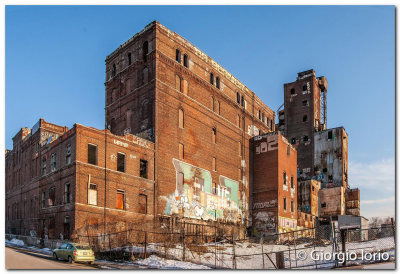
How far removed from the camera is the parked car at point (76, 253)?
21.3 metres

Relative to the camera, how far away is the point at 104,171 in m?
32.3

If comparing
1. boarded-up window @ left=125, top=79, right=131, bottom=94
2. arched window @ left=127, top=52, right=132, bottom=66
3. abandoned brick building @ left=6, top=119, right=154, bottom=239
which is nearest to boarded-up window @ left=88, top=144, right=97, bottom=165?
abandoned brick building @ left=6, top=119, right=154, bottom=239

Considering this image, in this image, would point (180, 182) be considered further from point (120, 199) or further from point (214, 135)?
point (214, 135)

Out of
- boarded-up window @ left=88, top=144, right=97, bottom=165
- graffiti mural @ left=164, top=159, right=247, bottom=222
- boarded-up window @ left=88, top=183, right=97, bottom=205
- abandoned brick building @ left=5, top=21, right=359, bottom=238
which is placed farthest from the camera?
graffiti mural @ left=164, top=159, right=247, bottom=222

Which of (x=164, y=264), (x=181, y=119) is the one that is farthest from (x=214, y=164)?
(x=164, y=264)

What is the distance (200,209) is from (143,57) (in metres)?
15.7

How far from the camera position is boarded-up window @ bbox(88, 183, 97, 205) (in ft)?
102

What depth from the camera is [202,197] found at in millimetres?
41188

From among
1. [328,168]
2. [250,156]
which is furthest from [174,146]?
[328,168]

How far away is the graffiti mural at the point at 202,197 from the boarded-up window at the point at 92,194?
7428 mm

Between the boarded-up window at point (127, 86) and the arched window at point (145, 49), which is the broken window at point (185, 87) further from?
the boarded-up window at point (127, 86)

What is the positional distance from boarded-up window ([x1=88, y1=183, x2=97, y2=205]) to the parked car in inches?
345

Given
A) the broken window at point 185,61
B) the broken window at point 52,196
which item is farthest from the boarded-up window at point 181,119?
the broken window at point 52,196

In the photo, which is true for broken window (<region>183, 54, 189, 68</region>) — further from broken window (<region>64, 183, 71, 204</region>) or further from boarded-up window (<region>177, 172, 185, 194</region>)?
broken window (<region>64, 183, 71, 204</region>)
